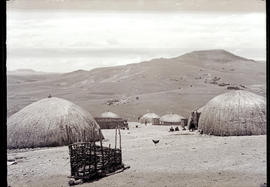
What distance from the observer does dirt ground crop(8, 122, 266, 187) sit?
8.20 meters

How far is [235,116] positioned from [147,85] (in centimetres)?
3972

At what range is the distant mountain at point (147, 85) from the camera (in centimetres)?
4219

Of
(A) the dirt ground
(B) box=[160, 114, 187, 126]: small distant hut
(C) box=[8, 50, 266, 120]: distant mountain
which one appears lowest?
(A) the dirt ground

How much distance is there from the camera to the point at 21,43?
416 inches

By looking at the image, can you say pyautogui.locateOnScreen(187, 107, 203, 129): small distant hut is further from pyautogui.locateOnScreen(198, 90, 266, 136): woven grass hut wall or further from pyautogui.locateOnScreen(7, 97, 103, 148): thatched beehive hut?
pyautogui.locateOnScreen(7, 97, 103, 148): thatched beehive hut

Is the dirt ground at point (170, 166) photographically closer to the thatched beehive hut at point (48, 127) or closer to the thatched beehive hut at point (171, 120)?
the thatched beehive hut at point (48, 127)

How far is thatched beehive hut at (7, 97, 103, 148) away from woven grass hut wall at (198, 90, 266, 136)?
472 cm

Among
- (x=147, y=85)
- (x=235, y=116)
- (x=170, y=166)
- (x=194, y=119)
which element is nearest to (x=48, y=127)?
(x=170, y=166)

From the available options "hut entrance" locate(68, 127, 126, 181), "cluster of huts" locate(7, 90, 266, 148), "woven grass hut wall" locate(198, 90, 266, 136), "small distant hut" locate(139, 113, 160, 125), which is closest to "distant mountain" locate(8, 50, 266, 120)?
"small distant hut" locate(139, 113, 160, 125)

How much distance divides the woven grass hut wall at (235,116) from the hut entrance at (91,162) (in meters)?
6.97

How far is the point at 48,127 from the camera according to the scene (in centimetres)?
1429

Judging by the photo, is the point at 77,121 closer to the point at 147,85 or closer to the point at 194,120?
the point at 194,120

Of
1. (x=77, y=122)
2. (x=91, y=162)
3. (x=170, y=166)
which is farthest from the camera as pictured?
(x=77, y=122)
